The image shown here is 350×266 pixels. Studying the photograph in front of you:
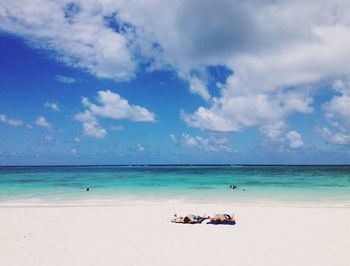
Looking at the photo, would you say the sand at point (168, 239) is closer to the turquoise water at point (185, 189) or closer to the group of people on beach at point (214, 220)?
the group of people on beach at point (214, 220)

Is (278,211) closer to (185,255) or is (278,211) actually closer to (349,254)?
(349,254)

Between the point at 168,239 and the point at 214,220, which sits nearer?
the point at 168,239

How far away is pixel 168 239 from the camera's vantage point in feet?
36.1

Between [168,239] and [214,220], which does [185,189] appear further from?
[168,239]

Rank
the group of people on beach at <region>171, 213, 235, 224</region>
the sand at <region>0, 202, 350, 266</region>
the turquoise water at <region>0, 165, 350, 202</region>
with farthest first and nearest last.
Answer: the turquoise water at <region>0, 165, 350, 202</region> < the group of people on beach at <region>171, 213, 235, 224</region> < the sand at <region>0, 202, 350, 266</region>

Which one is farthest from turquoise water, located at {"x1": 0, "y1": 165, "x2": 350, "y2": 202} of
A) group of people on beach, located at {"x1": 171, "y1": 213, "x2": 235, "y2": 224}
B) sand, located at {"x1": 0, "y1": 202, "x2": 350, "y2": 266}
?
group of people on beach, located at {"x1": 171, "y1": 213, "x2": 235, "y2": 224}

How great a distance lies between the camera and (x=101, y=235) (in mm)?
11578

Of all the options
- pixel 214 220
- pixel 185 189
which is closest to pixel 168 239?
pixel 214 220

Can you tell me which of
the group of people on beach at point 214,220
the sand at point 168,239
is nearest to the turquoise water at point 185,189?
the sand at point 168,239

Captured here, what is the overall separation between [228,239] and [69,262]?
204 inches

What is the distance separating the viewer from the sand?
28.7 feet

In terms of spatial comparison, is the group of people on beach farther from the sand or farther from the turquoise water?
the turquoise water

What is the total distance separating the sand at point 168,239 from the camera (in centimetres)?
876

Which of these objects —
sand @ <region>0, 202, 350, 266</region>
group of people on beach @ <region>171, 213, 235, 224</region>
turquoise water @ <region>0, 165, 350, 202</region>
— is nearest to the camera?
sand @ <region>0, 202, 350, 266</region>
